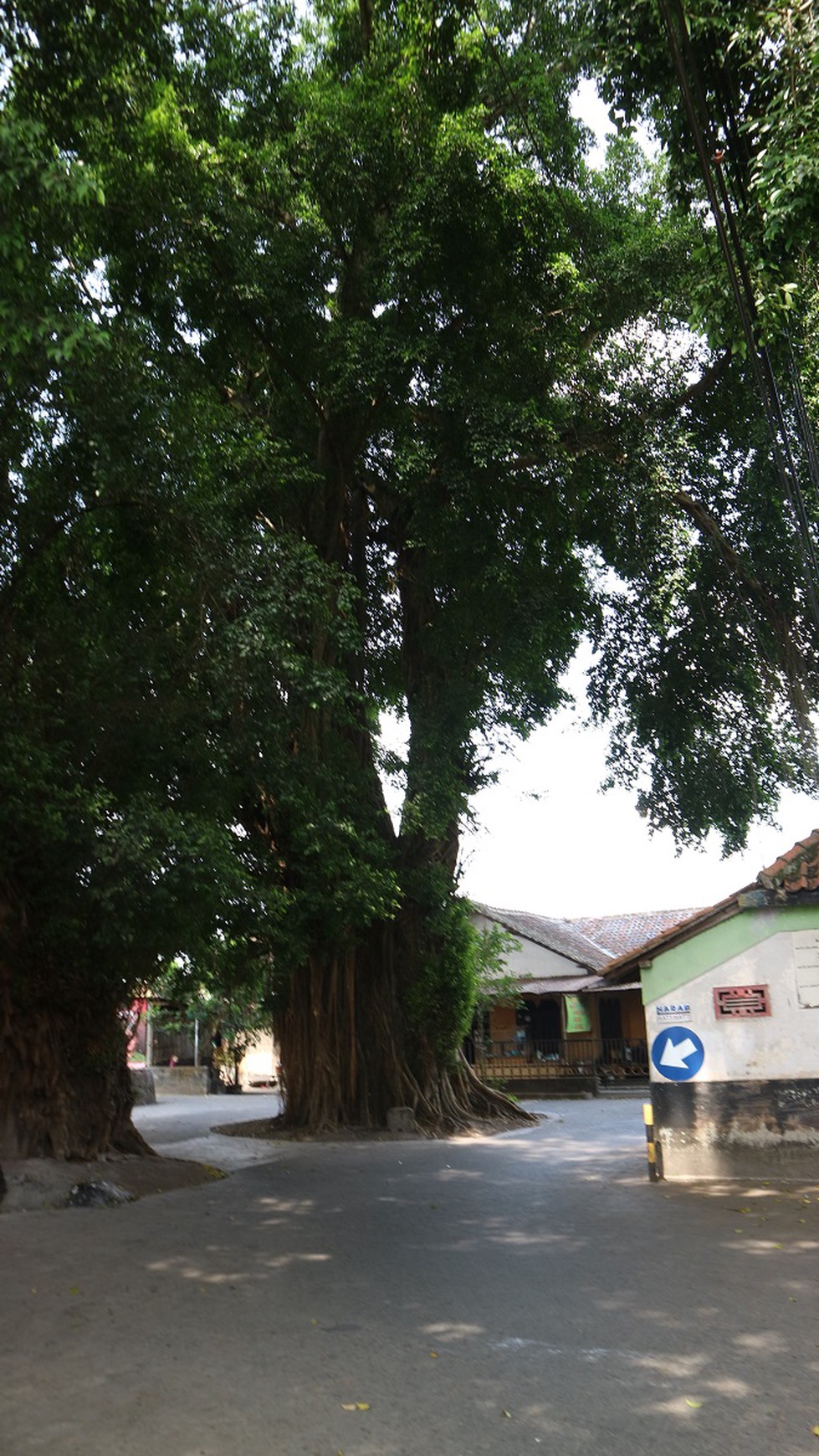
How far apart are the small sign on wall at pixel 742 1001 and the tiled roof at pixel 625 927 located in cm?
2145

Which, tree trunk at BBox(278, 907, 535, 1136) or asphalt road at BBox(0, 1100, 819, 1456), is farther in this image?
tree trunk at BBox(278, 907, 535, 1136)

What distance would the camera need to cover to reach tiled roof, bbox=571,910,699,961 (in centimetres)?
3328

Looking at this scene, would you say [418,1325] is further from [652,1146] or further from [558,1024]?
[558,1024]

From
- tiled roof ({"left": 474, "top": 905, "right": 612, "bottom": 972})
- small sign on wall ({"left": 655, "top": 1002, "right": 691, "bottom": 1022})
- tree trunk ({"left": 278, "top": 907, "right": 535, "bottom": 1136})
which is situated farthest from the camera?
tiled roof ({"left": 474, "top": 905, "right": 612, "bottom": 972})

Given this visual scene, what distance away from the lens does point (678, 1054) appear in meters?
11.6

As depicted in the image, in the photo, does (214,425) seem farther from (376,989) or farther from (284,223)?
(376,989)

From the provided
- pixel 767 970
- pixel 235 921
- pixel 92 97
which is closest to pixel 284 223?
pixel 92 97

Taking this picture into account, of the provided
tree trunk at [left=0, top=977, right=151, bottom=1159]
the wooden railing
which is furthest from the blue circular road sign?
the wooden railing

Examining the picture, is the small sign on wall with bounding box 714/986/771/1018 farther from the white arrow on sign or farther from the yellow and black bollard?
the yellow and black bollard

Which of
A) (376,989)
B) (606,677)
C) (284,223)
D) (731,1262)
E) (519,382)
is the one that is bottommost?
(731,1262)

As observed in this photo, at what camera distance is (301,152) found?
13250mm

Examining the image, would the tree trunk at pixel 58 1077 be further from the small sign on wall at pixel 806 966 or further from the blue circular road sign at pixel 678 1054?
the small sign on wall at pixel 806 966

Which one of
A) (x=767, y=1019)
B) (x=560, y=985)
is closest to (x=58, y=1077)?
(x=767, y=1019)

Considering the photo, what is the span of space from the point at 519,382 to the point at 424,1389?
1151cm
